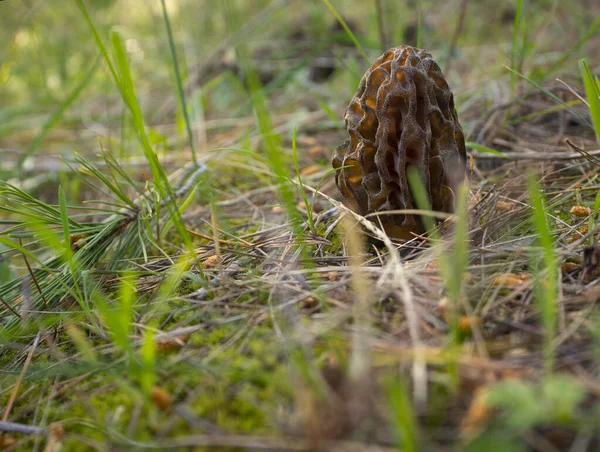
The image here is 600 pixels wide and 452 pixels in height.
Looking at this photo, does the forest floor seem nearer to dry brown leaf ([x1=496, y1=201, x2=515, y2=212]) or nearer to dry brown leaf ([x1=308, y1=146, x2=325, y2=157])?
dry brown leaf ([x1=496, y1=201, x2=515, y2=212])

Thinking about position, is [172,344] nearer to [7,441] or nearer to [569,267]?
[7,441]

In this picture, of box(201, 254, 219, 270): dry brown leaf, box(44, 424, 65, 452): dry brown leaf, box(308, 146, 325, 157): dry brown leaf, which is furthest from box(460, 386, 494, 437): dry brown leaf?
box(308, 146, 325, 157): dry brown leaf

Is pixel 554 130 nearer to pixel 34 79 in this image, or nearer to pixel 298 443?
pixel 298 443

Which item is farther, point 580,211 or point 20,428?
point 580,211

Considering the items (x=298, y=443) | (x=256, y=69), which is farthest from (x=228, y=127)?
(x=298, y=443)

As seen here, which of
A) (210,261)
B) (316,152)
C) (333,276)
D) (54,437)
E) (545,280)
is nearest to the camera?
(54,437)

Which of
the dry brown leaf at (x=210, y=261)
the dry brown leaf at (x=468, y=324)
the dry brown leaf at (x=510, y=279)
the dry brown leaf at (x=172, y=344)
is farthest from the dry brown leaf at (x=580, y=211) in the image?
the dry brown leaf at (x=172, y=344)

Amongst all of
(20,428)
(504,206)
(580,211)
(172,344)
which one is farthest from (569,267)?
(20,428)

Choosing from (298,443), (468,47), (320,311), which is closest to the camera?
(298,443)
